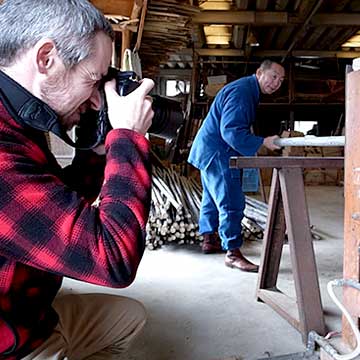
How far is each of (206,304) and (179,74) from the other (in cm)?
909

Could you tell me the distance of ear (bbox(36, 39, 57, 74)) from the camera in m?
0.82

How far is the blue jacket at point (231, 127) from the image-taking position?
2.84m

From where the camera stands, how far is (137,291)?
269cm

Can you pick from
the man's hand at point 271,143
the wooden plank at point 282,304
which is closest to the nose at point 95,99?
the wooden plank at point 282,304

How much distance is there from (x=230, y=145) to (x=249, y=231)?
4.15ft

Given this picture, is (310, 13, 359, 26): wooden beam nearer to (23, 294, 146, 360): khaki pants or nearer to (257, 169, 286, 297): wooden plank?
(257, 169, 286, 297): wooden plank

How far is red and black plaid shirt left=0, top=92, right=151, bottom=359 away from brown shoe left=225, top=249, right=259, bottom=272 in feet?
7.38

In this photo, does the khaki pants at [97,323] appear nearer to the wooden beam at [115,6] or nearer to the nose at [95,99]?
Answer: the nose at [95,99]

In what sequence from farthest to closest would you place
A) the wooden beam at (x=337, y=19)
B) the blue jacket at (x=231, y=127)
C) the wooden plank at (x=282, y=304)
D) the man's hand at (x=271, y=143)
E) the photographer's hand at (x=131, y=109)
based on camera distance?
the wooden beam at (x=337, y=19) < the blue jacket at (x=231, y=127) < the man's hand at (x=271, y=143) < the wooden plank at (x=282, y=304) < the photographer's hand at (x=131, y=109)

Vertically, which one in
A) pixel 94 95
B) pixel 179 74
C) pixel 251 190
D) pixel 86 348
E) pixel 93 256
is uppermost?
pixel 179 74

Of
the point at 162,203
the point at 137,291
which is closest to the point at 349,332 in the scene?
the point at 137,291

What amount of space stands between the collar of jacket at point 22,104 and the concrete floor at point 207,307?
1.35 metres

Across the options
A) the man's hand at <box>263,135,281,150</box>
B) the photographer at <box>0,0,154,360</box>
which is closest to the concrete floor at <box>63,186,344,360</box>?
the man's hand at <box>263,135,281,150</box>

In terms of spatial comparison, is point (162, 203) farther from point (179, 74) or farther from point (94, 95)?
point (179, 74)
